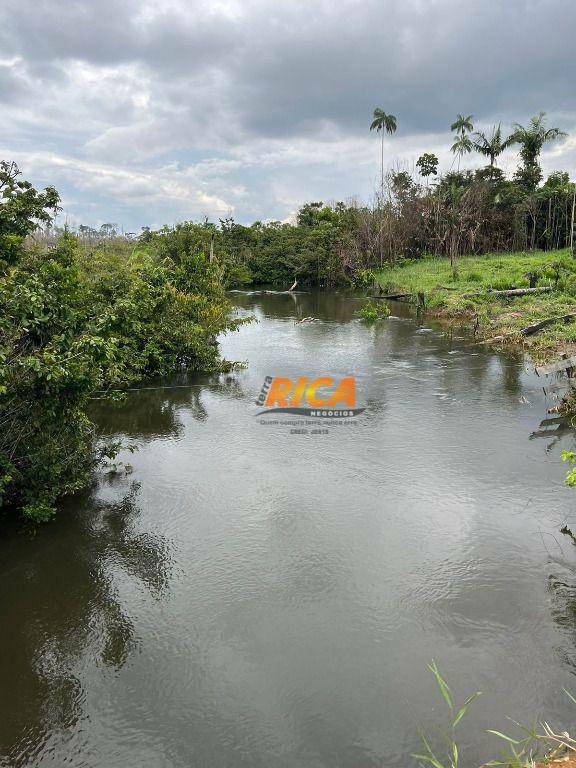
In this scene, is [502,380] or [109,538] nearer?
[109,538]

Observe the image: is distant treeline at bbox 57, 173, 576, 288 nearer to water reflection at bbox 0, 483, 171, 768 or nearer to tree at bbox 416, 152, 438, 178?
tree at bbox 416, 152, 438, 178

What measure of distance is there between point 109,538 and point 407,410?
8270 millimetres

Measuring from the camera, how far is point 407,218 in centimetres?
4838

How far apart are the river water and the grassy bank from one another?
855 centimetres

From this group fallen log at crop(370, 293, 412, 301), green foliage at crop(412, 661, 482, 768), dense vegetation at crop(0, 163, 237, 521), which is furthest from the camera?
fallen log at crop(370, 293, 412, 301)

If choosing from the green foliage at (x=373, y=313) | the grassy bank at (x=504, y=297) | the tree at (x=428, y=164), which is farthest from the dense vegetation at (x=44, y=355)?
the tree at (x=428, y=164)

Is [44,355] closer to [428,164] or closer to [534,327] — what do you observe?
[534,327]

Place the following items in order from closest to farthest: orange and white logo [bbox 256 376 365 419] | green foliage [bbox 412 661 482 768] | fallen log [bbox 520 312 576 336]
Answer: green foliage [bbox 412 661 482 768] < orange and white logo [bbox 256 376 365 419] < fallen log [bbox 520 312 576 336]

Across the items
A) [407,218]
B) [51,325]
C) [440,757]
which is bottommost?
[440,757]

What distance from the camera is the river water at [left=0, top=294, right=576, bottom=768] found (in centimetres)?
548

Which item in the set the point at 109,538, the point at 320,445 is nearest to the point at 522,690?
the point at 109,538

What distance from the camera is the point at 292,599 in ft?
23.9

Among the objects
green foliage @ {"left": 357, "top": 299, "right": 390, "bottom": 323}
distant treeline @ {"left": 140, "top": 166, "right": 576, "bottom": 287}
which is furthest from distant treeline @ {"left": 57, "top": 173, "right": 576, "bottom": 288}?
green foliage @ {"left": 357, "top": 299, "right": 390, "bottom": 323}

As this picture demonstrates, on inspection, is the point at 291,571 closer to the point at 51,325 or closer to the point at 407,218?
the point at 51,325
